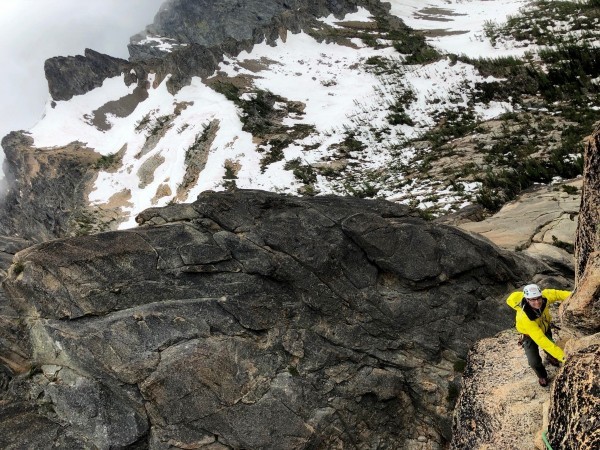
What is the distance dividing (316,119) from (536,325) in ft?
78.7

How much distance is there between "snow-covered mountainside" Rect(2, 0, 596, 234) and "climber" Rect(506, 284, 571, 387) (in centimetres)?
1066

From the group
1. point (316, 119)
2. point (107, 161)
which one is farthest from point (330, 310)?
point (107, 161)

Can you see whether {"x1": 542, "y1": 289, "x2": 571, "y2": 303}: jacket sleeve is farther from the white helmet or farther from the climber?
the white helmet

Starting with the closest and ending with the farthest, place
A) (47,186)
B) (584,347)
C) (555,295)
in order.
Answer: (584,347) → (555,295) → (47,186)

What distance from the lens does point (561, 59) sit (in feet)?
83.6

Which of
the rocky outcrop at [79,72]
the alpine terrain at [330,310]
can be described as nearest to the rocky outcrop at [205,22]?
the rocky outcrop at [79,72]

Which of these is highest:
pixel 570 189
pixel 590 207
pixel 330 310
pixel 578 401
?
pixel 590 207

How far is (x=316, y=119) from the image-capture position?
1128 inches

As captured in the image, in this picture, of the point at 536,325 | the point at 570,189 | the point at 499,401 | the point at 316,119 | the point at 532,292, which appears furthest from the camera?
the point at 316,119

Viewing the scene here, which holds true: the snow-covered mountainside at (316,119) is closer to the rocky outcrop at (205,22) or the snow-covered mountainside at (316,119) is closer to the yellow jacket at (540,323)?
the yellow jacket at (540,323)

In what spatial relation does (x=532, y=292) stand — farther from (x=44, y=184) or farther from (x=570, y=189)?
(x=44, y=184)

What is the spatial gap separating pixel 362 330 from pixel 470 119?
18.4 m

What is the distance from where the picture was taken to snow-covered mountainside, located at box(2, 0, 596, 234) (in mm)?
21938

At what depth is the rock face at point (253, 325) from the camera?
8344mm
